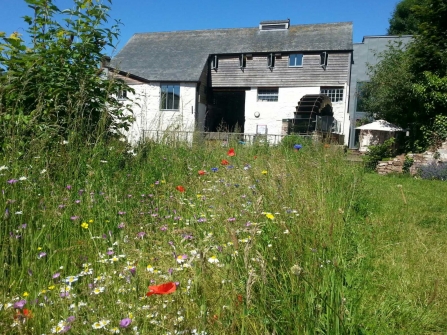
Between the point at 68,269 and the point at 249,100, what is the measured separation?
24.7 m

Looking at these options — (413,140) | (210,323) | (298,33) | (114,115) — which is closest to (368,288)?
(210,323)

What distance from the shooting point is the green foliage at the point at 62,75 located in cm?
371

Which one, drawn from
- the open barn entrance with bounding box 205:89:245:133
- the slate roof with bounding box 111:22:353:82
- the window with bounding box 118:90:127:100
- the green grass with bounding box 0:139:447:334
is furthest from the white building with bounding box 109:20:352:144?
the green grass with bounding box 0:139:447:334

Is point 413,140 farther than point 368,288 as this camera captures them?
Answer: Yes

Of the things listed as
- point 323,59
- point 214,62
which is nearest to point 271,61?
point 323,59

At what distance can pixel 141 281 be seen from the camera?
5.58ft

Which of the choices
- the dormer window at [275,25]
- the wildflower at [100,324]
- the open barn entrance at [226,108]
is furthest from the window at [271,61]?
the wildflower at [100,324]

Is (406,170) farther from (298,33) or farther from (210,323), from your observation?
(298,33)

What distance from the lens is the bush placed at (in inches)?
388

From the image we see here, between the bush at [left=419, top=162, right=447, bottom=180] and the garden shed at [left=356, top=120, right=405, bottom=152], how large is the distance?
8.88m

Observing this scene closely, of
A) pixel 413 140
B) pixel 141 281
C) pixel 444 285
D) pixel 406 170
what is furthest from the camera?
pixel 413 140

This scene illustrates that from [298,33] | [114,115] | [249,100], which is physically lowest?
[114,115]

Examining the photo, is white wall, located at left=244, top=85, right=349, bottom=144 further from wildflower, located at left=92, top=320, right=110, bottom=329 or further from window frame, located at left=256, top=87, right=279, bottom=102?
wildflower, located at left=92, top=320, right=110, bottom=329

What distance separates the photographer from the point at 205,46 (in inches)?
1072
